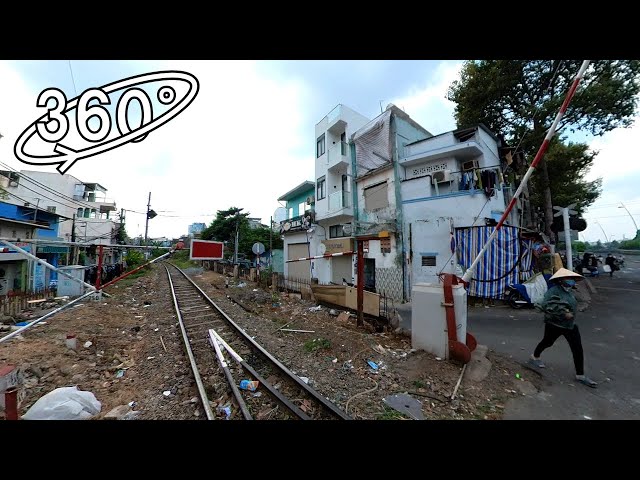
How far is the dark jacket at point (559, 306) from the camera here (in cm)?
396

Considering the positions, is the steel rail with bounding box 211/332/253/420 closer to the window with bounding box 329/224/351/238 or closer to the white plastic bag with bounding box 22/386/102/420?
the white plastic bag with bounding box 22/386/102/420

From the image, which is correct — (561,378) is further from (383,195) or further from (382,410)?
(383,195)

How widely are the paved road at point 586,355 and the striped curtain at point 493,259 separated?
2.69 feet

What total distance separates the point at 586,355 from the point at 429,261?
6598 mm

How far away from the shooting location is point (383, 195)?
13.5 m

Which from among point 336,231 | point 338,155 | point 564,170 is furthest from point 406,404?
point 564,170

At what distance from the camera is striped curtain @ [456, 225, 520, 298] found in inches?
373

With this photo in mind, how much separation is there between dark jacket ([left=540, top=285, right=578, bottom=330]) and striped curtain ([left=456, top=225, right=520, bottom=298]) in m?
5.62

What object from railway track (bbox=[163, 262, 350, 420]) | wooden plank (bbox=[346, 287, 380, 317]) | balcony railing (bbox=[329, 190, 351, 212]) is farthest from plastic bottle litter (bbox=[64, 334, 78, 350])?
balcony railing (bbox=[329, 190, 351, 212])

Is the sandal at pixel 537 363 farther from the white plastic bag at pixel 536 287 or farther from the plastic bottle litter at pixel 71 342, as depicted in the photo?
the plastic bottle litter at pixel 71 342

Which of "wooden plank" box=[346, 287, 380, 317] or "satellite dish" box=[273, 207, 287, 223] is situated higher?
"satellite dish" box=[273, 207, 287, 223]

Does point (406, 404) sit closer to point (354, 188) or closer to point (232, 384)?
point (232, 384)

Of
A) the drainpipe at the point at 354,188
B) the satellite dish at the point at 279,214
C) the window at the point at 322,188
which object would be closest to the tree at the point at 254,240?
the satellite dish at the point at 279,214

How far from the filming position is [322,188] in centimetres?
1730
